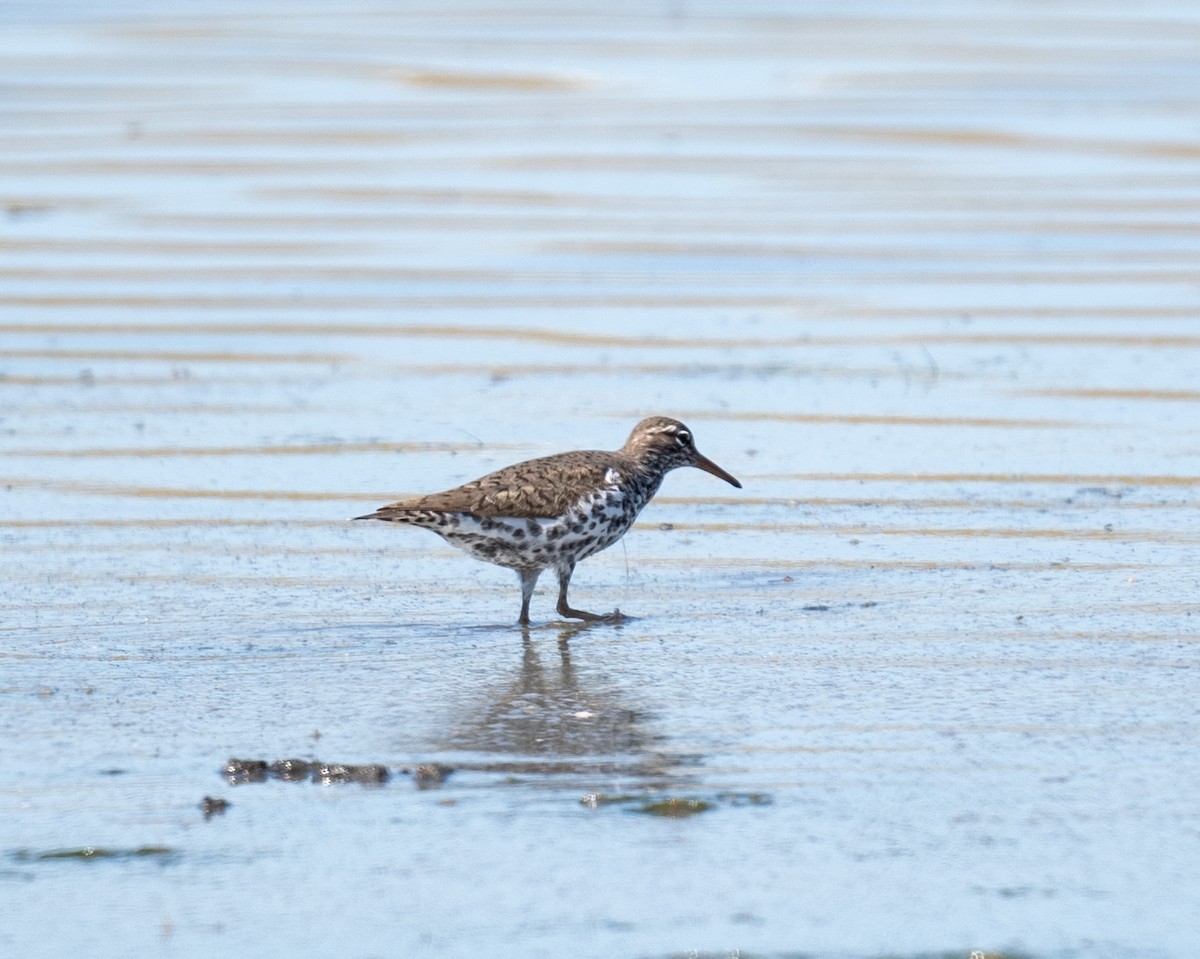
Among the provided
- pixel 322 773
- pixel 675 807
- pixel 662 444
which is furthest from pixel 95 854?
pixel 662 444

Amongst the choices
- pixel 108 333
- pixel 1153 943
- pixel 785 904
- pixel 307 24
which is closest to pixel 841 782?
pixel 785 904

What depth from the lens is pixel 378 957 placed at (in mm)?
5336

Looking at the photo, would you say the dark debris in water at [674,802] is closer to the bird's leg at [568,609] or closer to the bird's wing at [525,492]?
the bird's leg at [568,609]

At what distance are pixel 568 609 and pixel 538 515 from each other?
1.37 ft

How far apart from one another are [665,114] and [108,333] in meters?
10.6

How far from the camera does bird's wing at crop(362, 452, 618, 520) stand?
8.49 metres

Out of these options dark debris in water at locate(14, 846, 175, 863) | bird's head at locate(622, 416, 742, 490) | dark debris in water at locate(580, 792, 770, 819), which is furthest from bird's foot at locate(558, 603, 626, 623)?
dark debris in water at locate(14, 846, 175, 863)

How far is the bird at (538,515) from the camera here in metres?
8.51

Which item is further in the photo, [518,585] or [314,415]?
[314,415]

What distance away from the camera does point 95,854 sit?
5949mm

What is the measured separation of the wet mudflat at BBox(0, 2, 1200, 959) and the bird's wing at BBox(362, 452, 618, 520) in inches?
17.4

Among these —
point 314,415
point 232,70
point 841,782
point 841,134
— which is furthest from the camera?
point 232,70

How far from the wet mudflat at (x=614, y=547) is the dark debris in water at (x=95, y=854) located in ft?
0.04

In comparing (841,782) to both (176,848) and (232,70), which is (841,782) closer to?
(176,848)
